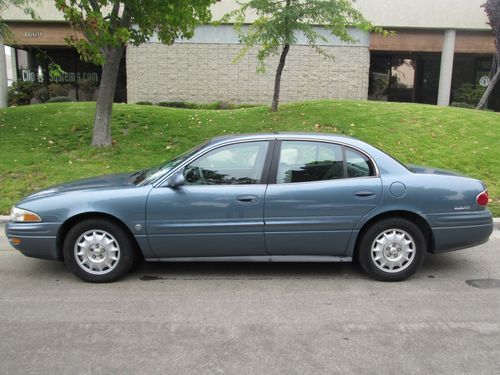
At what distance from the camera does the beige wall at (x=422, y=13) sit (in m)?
21.1

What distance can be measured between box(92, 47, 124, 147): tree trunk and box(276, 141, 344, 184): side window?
6744 millimetres

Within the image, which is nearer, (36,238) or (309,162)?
(36,238)

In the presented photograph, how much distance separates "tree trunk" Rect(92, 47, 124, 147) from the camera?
10367 millimetres

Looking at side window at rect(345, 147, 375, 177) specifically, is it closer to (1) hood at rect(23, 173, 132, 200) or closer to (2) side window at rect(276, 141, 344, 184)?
(2) side window at rect(276, 141, 344, 184)

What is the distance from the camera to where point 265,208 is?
4691 millimetres

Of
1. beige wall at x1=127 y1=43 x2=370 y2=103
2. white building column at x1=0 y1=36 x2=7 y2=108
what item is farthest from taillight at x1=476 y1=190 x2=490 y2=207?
white building column at x1=0 y1=36 x2=7 y2=108

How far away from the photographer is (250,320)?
13.0 ft

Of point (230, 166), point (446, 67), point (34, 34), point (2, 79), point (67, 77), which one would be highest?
point (34, 34)

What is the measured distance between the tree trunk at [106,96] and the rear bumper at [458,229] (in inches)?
308

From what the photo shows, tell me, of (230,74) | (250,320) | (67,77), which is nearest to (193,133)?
(250,320)

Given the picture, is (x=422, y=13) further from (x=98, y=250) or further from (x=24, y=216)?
(x=24, y=216)

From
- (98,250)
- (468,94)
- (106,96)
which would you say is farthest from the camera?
(468,94)

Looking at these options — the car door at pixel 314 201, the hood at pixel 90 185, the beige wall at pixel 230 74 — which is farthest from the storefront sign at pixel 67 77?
the car door at pixel 314 201

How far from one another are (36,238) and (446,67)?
2091 cm
